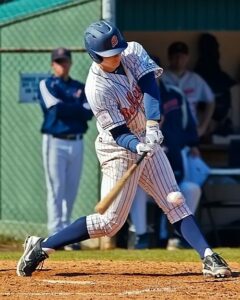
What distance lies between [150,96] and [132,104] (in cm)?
17

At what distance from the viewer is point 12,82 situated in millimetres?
11062

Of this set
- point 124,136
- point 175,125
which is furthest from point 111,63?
point 175,125

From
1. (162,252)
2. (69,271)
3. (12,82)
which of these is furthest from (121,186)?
(12,82)

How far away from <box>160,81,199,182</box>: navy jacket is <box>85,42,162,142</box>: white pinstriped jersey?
326 centimetres

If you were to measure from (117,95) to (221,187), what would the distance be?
453 cm

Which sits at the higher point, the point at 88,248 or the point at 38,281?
the point at 38,281

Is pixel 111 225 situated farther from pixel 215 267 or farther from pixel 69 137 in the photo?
pixel 69 137

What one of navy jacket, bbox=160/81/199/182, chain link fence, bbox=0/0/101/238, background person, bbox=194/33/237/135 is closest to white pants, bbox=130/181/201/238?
navy jacket, bbox=160/81/199/182

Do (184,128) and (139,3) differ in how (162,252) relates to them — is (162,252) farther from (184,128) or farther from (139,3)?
(139,3)

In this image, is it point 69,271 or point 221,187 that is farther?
point 221,187

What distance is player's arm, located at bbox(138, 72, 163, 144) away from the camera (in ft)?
22.1

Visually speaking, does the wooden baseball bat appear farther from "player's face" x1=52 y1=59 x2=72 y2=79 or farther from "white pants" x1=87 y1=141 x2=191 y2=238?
"player's face" x1=52 y1=59 x2=72 y2=79

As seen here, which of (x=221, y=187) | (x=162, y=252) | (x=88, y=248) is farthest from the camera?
(x=221, y=187)

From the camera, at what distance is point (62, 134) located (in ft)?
33.6
